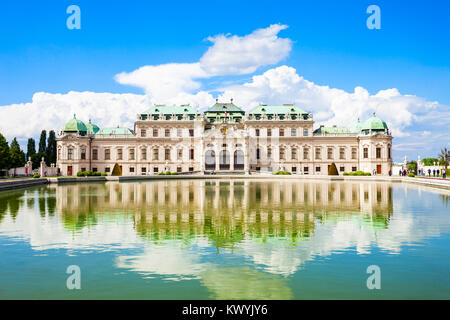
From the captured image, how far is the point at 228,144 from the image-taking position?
85.4 metres

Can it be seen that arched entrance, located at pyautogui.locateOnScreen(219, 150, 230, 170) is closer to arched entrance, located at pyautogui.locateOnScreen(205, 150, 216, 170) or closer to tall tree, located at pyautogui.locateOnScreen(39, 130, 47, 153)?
arched entrance, located at pyautogui.locateOnScreen(205, 150, 216, 170)

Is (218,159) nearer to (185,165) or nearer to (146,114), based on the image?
(185,165)

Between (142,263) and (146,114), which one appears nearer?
(142,263)

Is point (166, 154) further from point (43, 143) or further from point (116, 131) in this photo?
point (43, 143)

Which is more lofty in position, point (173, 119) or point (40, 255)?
point (173, 119)

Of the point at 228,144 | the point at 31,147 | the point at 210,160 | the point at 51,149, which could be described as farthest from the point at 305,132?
the point at 31,147

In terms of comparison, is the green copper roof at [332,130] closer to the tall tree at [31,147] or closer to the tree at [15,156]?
the tree at [15,156]

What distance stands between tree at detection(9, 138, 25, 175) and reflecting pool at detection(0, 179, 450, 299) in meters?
66.7

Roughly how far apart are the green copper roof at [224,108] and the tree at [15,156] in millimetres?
44024

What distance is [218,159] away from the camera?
278 feet

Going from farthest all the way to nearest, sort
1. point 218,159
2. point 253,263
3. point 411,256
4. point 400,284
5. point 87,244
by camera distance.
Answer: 1. point 218,159
2. point 87,244
3. point 411,256
4. point 253,263
5. point 400,284

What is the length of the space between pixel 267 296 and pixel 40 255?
8.31 m
